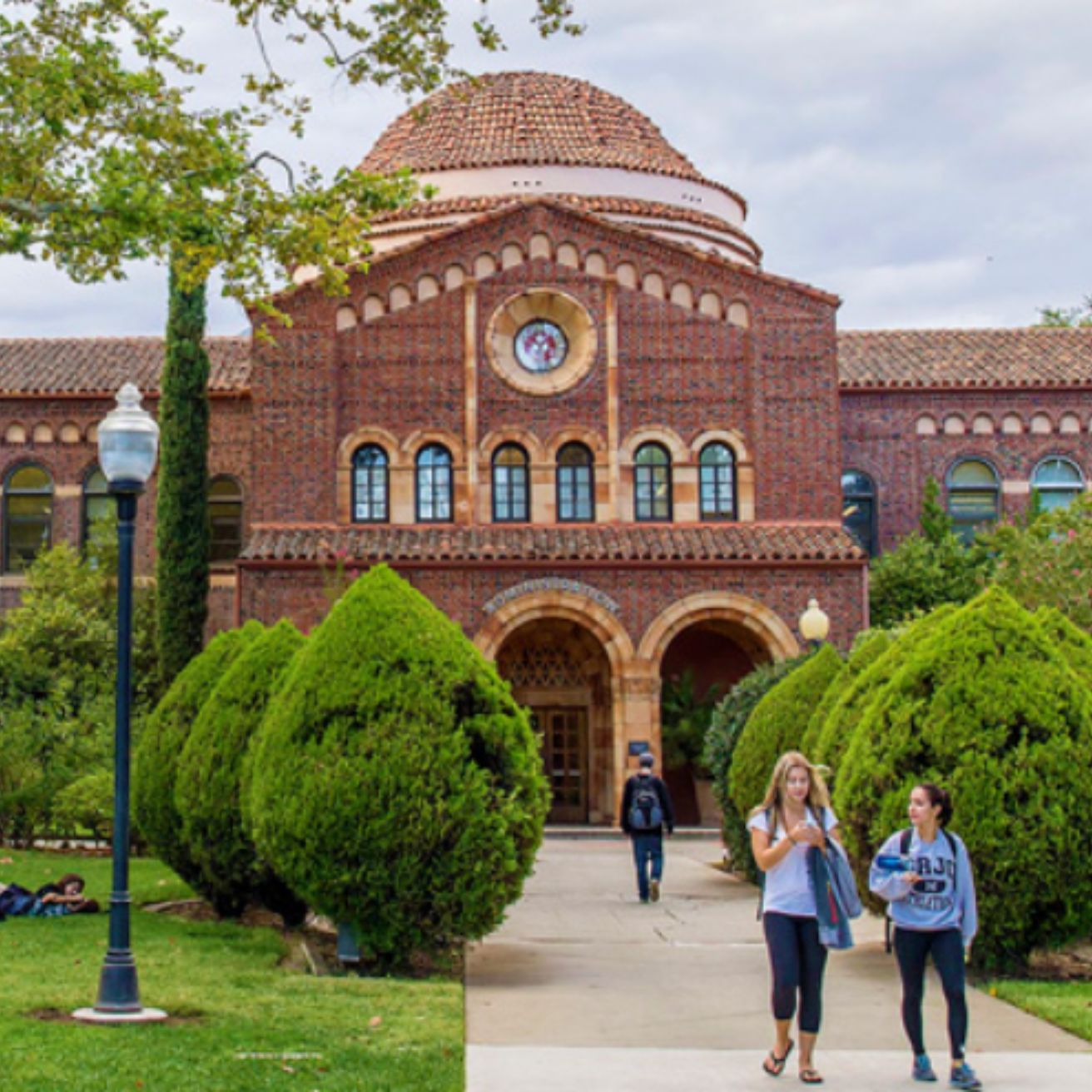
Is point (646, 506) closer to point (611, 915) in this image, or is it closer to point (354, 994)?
point (611, 915)

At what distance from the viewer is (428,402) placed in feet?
112

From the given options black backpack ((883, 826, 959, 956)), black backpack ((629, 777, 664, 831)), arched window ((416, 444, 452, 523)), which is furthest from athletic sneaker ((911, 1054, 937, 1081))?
arched window ((416, 444, 452, 523))

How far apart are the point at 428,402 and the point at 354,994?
22957 mm

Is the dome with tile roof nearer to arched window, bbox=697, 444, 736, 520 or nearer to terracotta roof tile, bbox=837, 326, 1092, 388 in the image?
terracotta roof tile, bbox=837, 326, 1092, 388

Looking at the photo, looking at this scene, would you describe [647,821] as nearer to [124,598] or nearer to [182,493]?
[124,598]

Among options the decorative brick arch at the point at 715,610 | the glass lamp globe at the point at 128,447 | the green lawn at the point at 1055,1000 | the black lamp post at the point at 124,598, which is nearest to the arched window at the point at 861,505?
the decorative brick arch at the point at 715,610

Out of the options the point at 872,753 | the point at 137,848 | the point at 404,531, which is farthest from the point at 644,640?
the point at 872,753

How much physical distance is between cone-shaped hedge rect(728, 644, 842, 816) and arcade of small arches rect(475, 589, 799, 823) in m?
11.8

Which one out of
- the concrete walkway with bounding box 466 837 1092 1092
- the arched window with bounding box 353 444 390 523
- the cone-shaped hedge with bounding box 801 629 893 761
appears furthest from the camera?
the arched window with bounding box 353 444 390 523

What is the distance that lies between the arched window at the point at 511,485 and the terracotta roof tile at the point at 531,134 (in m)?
8.42

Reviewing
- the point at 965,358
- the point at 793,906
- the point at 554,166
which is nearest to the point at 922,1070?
the point at 793,906

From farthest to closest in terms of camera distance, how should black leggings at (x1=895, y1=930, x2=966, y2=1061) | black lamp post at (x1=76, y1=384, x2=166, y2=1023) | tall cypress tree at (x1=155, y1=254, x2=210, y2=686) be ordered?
tall cypress tree at (x1=155, y1=254, x2=210, y2=686)
black lamp post at (x1=76, y1=384, x2=166, y2=1023)
black leggings at (x1=895, y1=930, x2=966, y2=1061)

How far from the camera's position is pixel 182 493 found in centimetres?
3428

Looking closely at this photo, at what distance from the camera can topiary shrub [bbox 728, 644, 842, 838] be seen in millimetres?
20125
